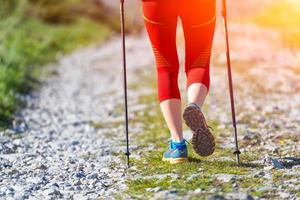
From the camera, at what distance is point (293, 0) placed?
4309cm

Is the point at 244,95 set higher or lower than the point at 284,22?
lower

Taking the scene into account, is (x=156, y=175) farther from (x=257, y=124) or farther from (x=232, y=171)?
(x=257, y=124)

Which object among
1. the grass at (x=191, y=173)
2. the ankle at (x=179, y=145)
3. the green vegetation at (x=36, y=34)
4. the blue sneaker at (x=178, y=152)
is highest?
the green vegetation at (x=36, y=34)

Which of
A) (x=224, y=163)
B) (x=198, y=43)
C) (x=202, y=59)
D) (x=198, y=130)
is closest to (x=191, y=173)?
(x=198, y=130)

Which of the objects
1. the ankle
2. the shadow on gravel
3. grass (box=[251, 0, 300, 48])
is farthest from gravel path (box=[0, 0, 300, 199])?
grass (box=[251, 0, 300, 48])

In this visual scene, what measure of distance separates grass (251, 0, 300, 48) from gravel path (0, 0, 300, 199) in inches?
145

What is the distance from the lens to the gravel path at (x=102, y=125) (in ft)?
25.8

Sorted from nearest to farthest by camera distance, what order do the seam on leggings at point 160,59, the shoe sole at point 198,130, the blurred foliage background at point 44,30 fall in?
the shoe sole at point 198,130, the seam on leggings at point 160,59, the blurred foliage background at point 44,30

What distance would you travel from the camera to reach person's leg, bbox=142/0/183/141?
7727mm

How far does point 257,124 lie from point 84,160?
326cm

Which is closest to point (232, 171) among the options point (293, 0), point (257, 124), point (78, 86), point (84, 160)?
point (84, 160)

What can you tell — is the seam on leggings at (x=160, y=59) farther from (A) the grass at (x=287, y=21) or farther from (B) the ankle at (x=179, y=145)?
(A) the grass at (x=287, y=21)

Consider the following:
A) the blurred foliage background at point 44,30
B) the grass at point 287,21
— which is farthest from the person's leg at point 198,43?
the grass at point 287,21

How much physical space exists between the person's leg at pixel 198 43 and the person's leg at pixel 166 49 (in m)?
0.12
